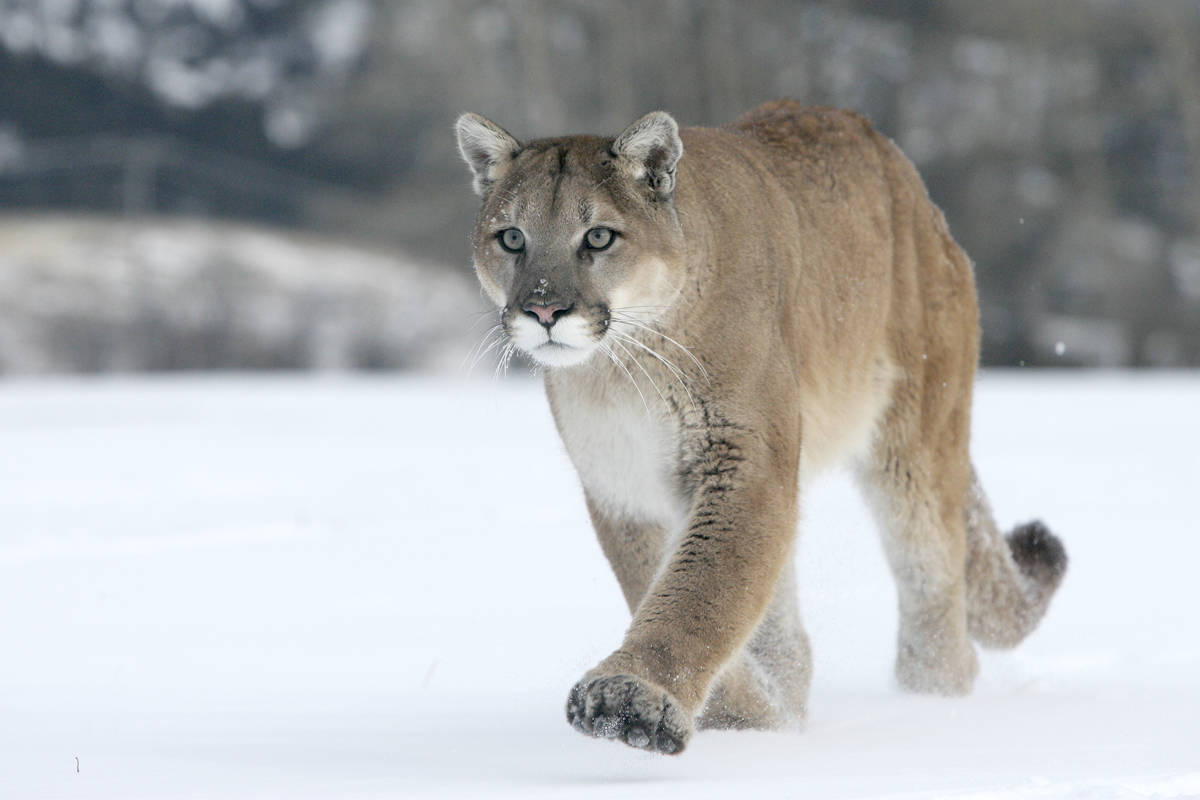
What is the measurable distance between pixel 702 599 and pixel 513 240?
3.47 feet

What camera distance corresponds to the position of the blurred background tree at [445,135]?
13398mm

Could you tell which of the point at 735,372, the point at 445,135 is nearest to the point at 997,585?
the point at 735,372

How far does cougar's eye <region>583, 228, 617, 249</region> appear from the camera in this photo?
Answer: 12.5 feet

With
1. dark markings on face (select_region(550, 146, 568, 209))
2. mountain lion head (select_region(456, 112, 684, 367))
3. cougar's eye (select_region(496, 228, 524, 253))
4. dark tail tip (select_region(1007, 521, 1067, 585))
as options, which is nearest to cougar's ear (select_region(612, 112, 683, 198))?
mountain lion head (select_region(456, 112, 684, 367))

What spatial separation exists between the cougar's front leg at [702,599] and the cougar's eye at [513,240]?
68 centimetres

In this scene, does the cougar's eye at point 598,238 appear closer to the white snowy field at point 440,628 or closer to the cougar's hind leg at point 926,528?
the white snowy field at point 440,628

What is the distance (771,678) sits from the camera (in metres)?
4.48

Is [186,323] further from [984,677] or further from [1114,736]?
[1114,736]

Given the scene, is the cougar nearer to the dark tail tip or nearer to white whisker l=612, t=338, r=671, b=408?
white whisker l=612, t=338, r=671, b=408

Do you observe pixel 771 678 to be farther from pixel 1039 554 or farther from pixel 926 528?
pixel 1039 554

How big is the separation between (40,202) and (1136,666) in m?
10.9

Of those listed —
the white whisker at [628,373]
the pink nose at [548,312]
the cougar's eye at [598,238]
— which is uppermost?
the cougar's eye at [598,238]

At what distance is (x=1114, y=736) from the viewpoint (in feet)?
12.6

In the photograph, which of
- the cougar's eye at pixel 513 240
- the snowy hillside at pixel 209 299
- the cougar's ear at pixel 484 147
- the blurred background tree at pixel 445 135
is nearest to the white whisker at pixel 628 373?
the cougar's eye at pixel 513 240
